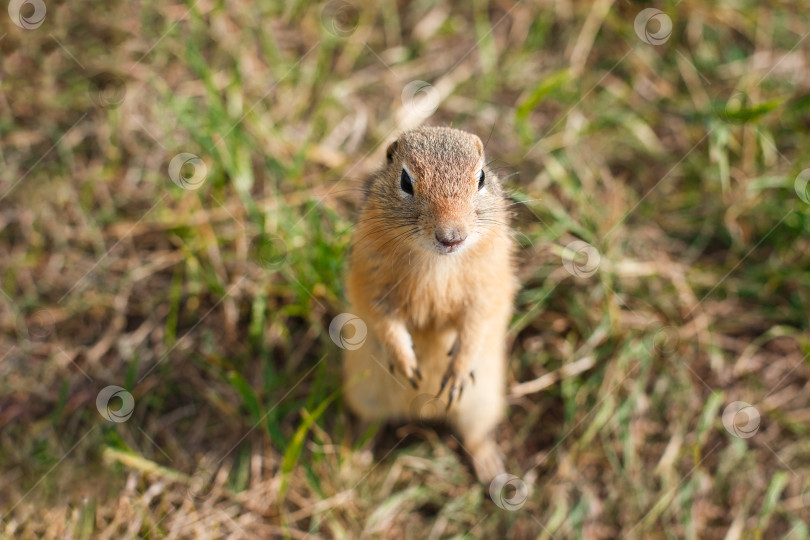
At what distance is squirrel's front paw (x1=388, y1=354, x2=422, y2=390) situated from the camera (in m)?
4.48

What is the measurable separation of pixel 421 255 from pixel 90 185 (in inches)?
134

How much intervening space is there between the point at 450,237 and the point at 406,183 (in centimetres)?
51

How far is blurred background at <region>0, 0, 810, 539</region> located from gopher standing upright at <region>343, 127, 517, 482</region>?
1.97 feet

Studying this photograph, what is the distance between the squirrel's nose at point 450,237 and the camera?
3.79 metres

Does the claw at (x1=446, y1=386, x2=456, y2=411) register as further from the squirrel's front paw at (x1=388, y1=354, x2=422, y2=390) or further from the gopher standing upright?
the squirrel's front paw at (x1=388, y1=354, x2=422, y2=390)

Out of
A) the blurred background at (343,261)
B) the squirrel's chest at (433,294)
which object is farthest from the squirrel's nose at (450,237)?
the blurred background at (343,261)

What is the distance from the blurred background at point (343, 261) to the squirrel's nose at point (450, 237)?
1473 millimetres

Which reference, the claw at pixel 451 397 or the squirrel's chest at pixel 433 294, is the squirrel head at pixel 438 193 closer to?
the squirrel's chest at pixel 433 294

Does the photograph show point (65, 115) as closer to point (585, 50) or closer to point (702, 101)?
point (585, 50)


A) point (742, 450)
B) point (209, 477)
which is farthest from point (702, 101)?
point (209, 477)

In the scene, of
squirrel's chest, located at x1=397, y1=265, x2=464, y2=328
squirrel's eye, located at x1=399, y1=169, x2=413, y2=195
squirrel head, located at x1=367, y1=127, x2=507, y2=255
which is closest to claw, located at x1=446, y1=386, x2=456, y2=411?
squirrel's chest, located at x1=397, y1=265, x2=464, y2=328

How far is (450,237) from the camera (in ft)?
12.4

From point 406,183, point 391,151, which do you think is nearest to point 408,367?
point 406,183

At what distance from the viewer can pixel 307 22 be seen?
674 centimetres
